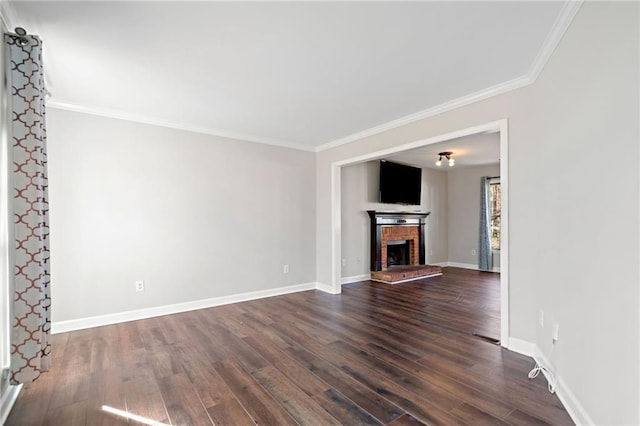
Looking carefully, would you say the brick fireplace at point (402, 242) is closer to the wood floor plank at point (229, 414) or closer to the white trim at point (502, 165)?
the white trim at point (502, 165)

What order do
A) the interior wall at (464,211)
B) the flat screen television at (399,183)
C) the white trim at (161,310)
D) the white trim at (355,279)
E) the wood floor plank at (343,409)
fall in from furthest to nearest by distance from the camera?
the interior wall at (464,211) < the flat screen television at (399,183) < the white trim at (355,279) < the white trim at (161,310) < the wood floor plank at (343,409)

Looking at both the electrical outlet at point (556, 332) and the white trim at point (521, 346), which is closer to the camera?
the electrical outlet at point (556, 332)

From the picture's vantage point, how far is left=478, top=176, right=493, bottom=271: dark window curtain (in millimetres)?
6910

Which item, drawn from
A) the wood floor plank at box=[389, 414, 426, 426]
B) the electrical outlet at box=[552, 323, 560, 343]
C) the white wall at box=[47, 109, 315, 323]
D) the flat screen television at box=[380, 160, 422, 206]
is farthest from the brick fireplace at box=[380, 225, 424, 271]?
the wood floor plank at box=[389, 414, 426, 426]

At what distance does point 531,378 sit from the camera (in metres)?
2.23

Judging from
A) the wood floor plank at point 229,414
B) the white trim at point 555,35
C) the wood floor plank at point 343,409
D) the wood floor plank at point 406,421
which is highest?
the white trim at point 555,35

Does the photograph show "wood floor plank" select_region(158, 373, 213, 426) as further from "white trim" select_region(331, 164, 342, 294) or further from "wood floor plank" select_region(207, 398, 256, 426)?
"white trim" select_region(331, 164, 342, 294)

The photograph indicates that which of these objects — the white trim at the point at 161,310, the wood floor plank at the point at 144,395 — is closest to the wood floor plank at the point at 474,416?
the wood floor plank at the point at 144,395

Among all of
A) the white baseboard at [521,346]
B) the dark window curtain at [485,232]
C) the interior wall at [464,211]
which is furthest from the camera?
the interior wall at [464,211]

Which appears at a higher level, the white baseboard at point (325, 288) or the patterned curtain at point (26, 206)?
the patterned curtain at point (26, 206)

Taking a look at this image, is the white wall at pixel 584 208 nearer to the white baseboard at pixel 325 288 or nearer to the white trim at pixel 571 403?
the white trim at pixel 571 403

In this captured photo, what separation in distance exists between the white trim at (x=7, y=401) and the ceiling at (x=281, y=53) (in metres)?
2.38

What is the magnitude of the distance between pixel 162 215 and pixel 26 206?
6.28 feet

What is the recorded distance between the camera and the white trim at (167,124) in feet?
10.8
